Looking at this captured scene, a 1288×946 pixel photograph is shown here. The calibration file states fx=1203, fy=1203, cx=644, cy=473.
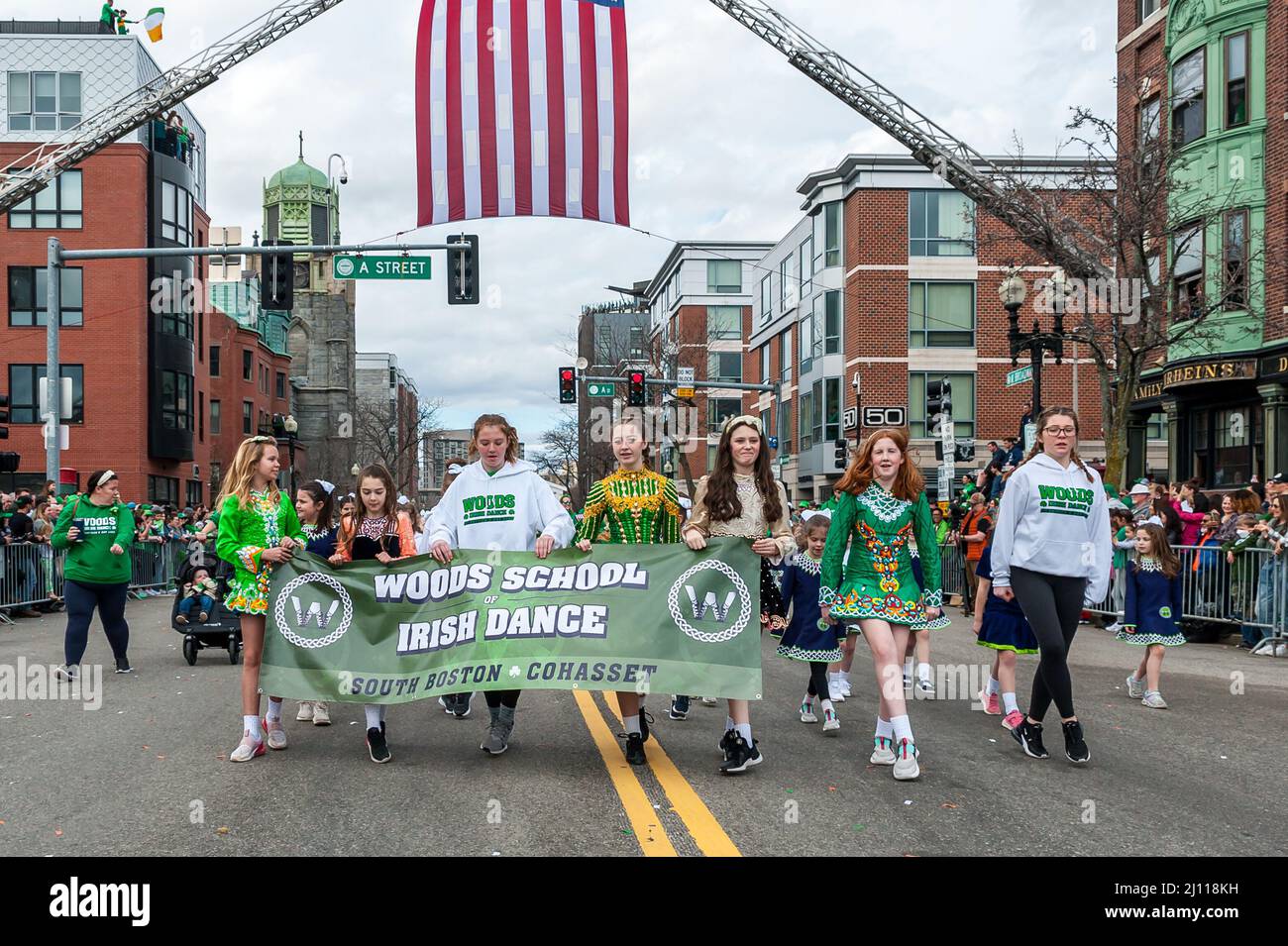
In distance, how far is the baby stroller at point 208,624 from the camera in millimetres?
13008

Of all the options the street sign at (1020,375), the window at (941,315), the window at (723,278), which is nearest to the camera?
the street sign at (1020,375)

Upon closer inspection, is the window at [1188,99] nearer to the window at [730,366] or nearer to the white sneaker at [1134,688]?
the white sneaker at [1134,688]

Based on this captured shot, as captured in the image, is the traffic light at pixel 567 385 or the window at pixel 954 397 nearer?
the traffic light at pixel 567 385

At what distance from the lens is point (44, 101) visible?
4438 centimetres

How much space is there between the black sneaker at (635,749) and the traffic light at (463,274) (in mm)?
14396

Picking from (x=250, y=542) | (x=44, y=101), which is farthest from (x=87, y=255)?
(x=44, y=101)

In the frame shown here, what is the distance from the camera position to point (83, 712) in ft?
31.7

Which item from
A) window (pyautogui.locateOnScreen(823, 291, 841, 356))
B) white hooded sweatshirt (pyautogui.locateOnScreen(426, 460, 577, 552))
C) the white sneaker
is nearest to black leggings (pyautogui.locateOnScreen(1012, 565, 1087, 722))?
white hooded sweatshirt (pyautogui.locateOnScreen(426, 460, 577, 552))

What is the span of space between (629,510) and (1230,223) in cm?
2261

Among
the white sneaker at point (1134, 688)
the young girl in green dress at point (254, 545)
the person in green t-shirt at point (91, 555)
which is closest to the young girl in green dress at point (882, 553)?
the young girl in green dress at point (254, 545)

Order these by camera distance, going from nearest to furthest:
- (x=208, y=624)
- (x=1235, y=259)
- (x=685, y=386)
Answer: (x=208, y=624)
(x=1235, y=259)
(x=685, y=386)

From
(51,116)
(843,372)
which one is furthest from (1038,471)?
(51,116)

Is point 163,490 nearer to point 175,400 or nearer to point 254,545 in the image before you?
point 175,400
